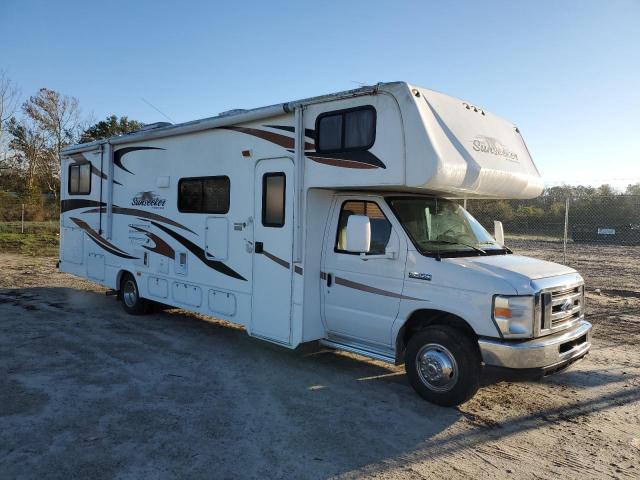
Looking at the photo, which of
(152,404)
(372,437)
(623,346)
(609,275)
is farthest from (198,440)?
(609,275)

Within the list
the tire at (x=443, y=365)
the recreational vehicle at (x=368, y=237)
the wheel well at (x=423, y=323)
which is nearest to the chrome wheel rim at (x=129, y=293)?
the recreational vehicle at (x=368, y=237)

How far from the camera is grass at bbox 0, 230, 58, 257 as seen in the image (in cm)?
1853

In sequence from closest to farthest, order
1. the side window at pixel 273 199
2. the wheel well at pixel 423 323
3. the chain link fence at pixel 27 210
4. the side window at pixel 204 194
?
the wheel well at pixel 423 323 → the side window at pixel 273 199 → the side window at pixel 204 194 → the chain link fence at pixel 27 210

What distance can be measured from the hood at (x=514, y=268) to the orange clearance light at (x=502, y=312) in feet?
0.71

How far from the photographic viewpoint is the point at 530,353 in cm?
456

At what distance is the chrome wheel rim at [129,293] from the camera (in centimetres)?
889

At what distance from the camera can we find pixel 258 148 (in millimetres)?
6570

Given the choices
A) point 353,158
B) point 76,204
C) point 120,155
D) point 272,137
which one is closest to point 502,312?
point 353,158

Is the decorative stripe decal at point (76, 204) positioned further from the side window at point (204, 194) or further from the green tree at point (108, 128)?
the green tree at point (108, 128)

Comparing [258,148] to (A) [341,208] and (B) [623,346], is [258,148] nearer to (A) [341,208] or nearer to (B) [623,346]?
(A) [341,208]

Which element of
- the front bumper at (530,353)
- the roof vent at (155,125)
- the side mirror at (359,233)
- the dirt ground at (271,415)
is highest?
the roof vent at (155,125)

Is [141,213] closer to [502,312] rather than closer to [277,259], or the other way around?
[277,259]

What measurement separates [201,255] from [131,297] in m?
2.42

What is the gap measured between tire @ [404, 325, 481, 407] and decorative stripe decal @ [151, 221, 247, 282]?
105 inches
